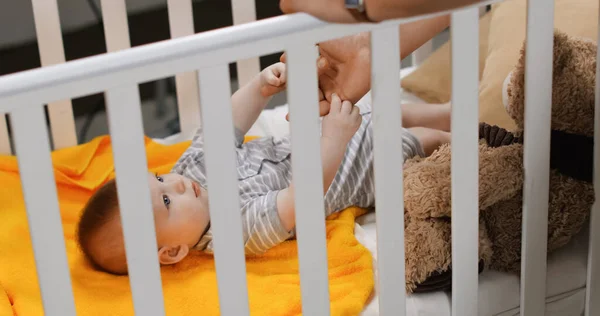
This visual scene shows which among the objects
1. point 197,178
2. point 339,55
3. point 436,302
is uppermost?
point 339,55

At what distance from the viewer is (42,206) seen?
0.77 meters

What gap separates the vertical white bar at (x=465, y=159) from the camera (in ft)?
2.95

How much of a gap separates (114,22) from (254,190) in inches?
19.3

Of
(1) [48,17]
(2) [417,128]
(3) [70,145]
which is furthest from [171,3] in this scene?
(2) [417,128]

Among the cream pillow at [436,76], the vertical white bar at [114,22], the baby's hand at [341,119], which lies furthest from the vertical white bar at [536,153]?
the vertical white bar at [114,22]

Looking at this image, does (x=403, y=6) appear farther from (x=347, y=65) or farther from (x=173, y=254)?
(x=173, y=254)

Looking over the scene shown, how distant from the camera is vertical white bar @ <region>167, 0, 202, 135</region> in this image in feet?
5.16

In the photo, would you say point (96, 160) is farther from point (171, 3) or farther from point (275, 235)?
point (275, 235)

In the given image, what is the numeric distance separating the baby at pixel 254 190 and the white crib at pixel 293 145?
0.23 m

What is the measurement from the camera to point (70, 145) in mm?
1644

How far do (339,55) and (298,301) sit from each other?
0.31m

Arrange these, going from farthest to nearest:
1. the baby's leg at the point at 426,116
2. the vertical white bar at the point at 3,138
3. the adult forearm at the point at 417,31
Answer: the vertical white bar at the point at 3,138 < the baby's leg at the point at 426,116 < the adult forearm at the point at 417,31

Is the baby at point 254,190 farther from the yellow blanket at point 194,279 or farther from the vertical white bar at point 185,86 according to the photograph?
the vertical white bar at point 185,86

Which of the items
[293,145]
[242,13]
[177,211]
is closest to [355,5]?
[293,145]
